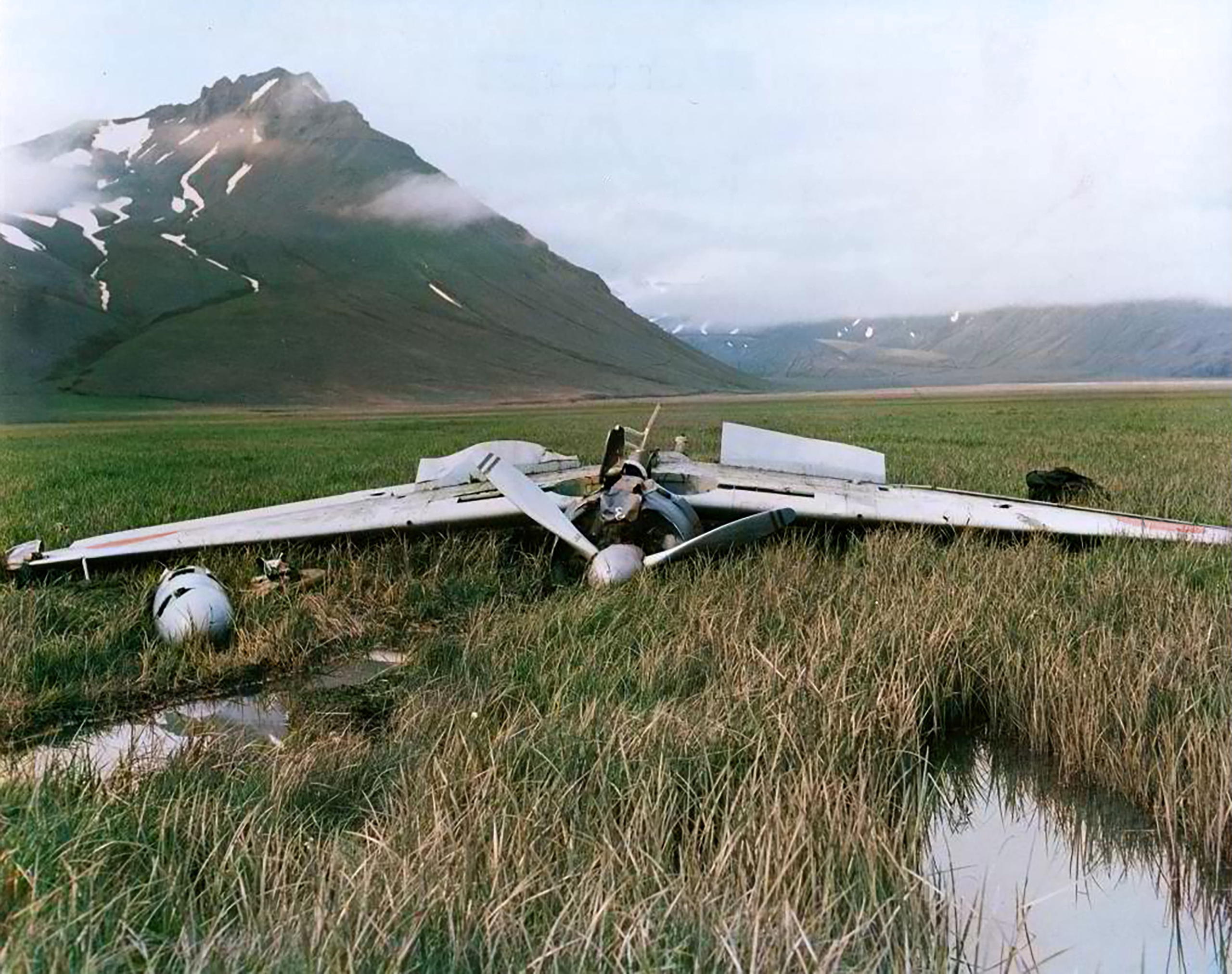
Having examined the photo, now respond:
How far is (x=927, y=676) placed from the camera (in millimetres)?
5492

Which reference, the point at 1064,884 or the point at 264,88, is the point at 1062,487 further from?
the point at 264,88

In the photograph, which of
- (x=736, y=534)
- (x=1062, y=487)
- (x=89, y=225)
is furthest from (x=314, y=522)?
(x=89, y=225)

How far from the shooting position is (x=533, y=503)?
29.2ft

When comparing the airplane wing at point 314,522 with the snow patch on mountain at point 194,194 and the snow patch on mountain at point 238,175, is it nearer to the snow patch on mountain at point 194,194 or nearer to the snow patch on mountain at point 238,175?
the snow patch on mountain at point 194,194

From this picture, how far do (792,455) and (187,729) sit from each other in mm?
10903

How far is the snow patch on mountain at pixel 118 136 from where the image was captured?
8836 millimetres

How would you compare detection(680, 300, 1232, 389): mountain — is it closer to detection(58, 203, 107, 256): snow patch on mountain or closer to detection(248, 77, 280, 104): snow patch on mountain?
detection(248, 77, 280, 104): snow patch on mountain

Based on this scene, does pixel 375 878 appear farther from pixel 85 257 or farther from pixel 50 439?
pixel 85 257

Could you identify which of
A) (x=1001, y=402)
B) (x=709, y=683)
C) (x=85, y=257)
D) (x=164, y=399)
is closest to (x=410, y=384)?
(x=164, y=399)

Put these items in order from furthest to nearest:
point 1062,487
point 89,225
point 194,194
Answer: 1. point 89,225
2. point 194,194
3. point 1062,487

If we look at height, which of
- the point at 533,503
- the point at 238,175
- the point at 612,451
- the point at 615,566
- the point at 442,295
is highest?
the point at 238,175

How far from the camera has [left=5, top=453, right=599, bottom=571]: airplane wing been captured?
9.55 metres

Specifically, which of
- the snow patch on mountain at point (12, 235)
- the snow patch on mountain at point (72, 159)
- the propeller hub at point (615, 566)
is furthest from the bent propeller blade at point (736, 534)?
the snow patch on mountain at point (12, 235)

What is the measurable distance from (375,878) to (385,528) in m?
7.58
